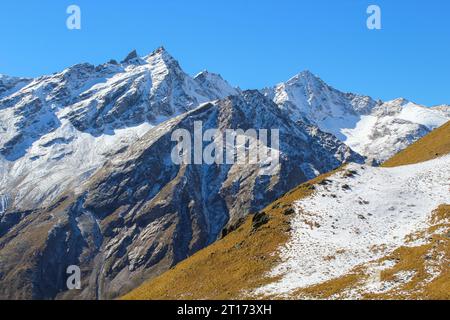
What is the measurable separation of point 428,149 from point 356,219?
32.4 meters

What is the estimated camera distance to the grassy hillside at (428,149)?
3514 inches

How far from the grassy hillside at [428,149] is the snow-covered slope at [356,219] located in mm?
5805

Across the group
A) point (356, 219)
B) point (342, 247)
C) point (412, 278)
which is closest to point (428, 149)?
point (356, 219)

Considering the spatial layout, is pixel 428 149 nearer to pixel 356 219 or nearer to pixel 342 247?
pixel 356 219

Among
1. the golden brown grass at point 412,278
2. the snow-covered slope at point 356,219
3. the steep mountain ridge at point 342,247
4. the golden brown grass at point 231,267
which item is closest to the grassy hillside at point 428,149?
the snow-covered slope at point 356,219

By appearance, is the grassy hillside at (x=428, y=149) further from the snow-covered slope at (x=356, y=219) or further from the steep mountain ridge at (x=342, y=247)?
the steep mountain ridge at (x=342, y=247)

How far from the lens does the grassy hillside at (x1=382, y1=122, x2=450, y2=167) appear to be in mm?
89250

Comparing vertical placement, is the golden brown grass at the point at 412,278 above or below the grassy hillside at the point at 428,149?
below

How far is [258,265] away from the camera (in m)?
62.1

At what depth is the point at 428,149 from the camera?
93.8 metres

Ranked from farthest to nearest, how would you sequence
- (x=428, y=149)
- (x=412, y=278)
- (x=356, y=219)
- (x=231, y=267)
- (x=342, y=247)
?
1. (x=428, y=149)
2. (x=356, y=219)
3. (x=231, y=267)
4. (x=342, y=247)
5. (x=412, y=278)

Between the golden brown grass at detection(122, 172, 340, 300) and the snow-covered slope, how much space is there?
168cm

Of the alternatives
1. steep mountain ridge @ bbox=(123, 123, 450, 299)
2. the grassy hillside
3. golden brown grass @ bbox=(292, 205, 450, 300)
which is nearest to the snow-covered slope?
steep mountain ridge @ bbox=(123, 123, 450, 299)
